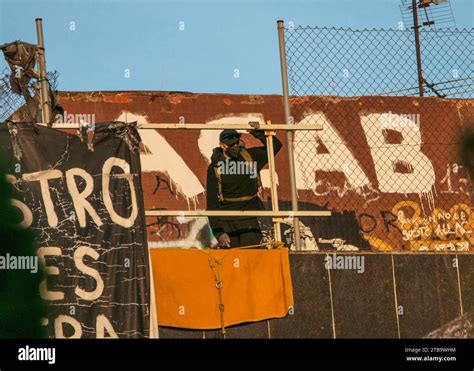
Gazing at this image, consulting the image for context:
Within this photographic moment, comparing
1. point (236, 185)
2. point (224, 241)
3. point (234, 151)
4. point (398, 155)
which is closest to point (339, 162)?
point (398, 155)

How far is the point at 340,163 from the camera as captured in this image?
17906 millimetres

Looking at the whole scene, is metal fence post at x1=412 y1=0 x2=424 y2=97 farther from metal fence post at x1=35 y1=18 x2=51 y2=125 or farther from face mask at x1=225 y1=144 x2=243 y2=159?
metal fence post at x1=35 y1=18 x2=51 y2=125

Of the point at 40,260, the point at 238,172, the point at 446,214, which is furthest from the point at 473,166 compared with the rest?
the point at 446,214

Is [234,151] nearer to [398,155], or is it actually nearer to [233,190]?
[233,190]

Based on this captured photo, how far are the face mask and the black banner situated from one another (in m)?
1.75

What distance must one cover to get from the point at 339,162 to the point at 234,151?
249 inches

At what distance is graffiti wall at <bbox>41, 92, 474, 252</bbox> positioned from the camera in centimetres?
1711

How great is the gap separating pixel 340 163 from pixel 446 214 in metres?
1.93

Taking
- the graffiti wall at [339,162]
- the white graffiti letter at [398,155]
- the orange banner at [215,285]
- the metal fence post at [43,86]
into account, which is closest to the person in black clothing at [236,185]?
the orange banner at [215,285]

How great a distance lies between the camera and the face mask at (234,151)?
11750 mm

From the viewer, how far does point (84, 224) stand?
9906 mm

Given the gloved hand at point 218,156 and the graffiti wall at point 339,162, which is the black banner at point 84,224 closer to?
the gloved hand at point 218,156
